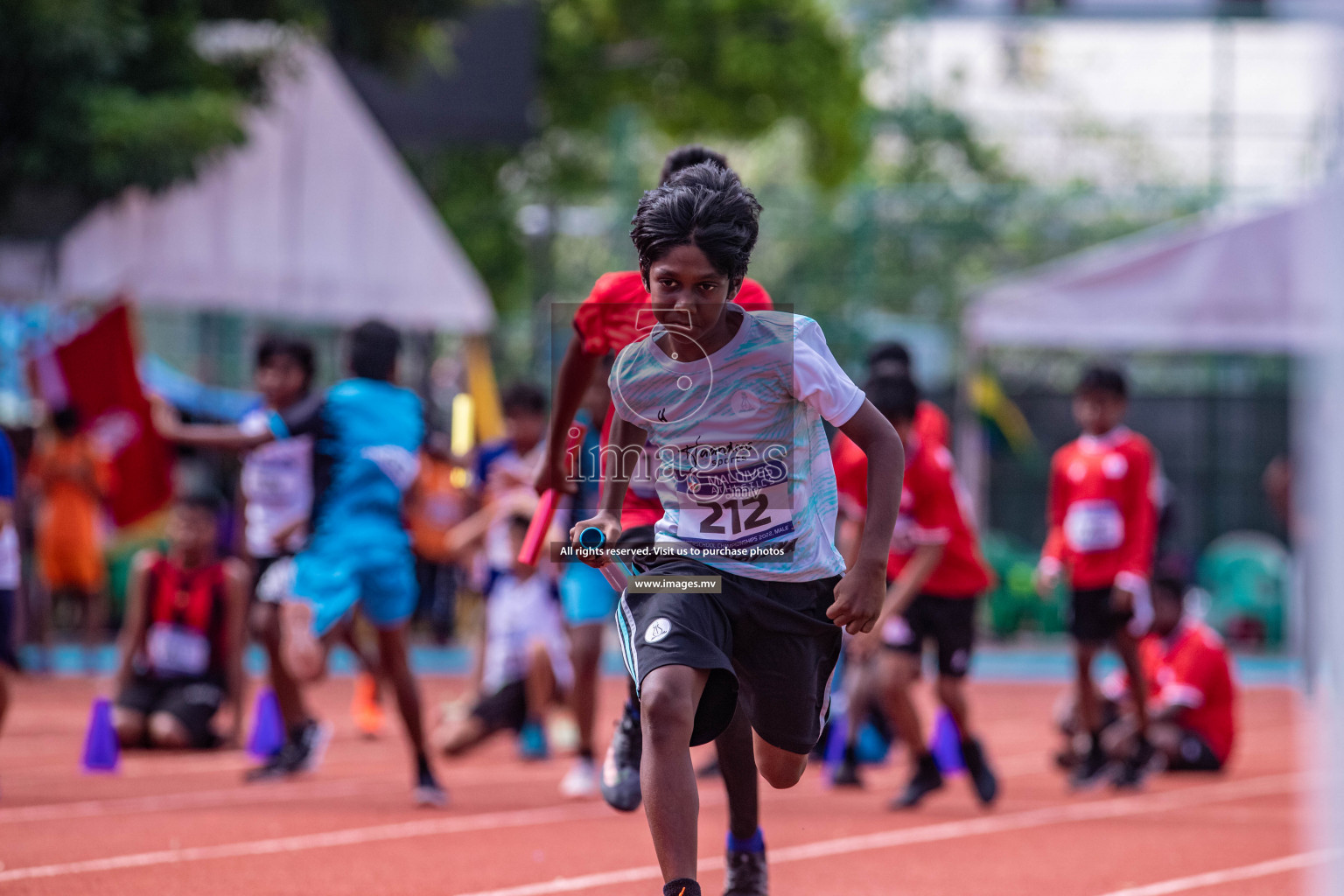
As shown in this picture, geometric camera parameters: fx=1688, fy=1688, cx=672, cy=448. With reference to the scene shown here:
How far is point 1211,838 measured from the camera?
748 centimetres

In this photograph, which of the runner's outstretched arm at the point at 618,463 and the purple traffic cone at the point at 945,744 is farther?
the purple traffic cone at the point at 945,744

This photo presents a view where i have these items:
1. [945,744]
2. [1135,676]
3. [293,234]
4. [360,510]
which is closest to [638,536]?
[360,510]

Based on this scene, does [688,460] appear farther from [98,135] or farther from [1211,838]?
[98,135]

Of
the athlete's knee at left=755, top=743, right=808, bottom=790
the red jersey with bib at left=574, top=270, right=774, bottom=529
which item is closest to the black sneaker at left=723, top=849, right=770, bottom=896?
the athlete's knee at left=755, top=743, right=808, bottom=790

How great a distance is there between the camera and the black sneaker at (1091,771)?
9070 millimetres

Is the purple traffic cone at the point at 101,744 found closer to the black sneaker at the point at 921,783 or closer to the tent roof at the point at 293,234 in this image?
the black sneaker at the point at 921,783

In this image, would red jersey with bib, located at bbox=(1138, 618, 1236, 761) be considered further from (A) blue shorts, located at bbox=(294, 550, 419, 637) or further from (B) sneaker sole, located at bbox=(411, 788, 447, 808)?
(A) blue shorts, located at bbox=(294, 550, 419, 637)

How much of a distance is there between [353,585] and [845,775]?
298 centimetres

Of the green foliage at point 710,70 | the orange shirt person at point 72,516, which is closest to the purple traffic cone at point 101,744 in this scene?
the orange shirt person at point 72,516

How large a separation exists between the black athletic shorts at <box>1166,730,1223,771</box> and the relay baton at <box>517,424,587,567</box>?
5.83 metres

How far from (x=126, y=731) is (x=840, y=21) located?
835 inches

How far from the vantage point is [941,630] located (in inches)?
326

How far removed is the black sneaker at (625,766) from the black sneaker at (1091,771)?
15.3 feet

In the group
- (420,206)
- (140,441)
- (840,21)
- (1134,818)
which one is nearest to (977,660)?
(420,206)
